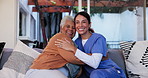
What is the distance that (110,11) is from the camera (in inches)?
187

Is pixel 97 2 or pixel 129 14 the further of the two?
pixel 129 14

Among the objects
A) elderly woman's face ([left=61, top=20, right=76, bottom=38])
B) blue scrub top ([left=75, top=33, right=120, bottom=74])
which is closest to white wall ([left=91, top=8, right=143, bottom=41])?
elderly woman's face ([left=61, top=20, right=76, bottom=38])

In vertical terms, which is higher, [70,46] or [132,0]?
[132,0]

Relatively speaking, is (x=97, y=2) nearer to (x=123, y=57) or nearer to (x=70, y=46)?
(x=123, y=57)

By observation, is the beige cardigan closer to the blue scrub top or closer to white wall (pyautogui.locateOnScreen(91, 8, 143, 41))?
the blue scrub top

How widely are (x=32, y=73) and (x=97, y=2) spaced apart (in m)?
3.51

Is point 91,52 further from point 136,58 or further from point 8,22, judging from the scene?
point 8,22

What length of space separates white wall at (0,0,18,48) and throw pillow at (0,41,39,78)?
2140mm

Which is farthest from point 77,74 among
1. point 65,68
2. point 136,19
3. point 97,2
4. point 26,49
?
point 136,19

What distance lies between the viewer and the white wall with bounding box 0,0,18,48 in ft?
11.9

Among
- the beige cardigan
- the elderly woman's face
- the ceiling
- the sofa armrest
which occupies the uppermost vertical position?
the ceiling

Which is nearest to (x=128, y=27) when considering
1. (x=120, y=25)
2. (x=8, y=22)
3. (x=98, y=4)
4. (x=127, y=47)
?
(x=120, y=25)

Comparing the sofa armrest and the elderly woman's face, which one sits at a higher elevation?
the elderly woman's face

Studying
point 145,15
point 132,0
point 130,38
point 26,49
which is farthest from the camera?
point 130,38
